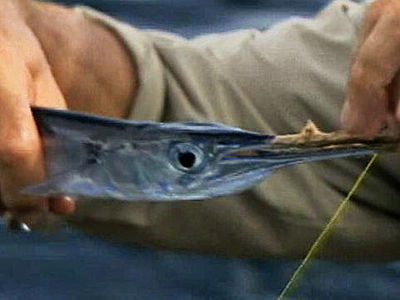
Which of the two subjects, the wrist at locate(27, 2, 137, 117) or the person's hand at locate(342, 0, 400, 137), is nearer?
the person's hand at locate(342, 0, 400, 137)

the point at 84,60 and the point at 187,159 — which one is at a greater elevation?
the point at 84,60

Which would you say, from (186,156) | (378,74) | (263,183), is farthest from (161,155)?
(263,183)

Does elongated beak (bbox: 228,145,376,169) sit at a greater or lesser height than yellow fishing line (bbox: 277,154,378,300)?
lesser

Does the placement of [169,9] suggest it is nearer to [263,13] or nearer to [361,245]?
[263,13]

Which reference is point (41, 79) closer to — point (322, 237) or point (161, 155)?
point (161, 155)

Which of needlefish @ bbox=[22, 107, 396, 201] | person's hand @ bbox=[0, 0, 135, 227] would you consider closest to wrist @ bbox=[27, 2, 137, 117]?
person's hand @ bbox=[0, 0, 135, 227]

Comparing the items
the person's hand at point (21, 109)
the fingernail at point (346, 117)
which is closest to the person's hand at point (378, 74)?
the fingernail at point (346, 117)

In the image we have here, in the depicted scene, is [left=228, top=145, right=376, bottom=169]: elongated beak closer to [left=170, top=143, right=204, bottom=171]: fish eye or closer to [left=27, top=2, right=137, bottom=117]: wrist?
[left=170, top=143, right=204, bottom=171]: fish eye

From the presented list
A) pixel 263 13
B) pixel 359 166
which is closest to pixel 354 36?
pixel 359 166
